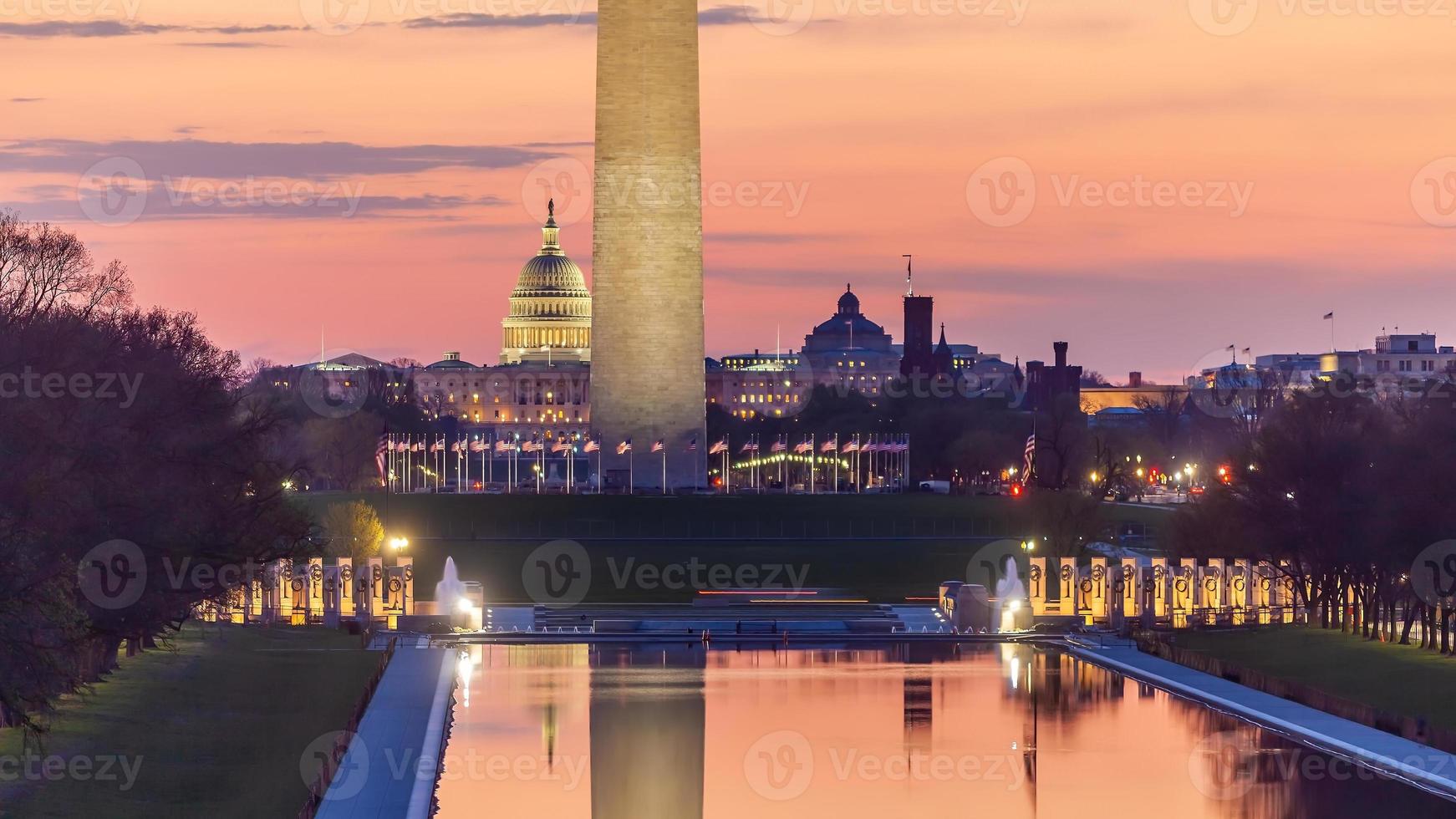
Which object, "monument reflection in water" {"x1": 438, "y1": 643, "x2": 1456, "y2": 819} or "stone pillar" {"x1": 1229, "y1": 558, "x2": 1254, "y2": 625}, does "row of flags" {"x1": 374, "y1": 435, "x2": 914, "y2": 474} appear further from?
"monument reflection in water" {"x1": 438, "y1": 643, "x2": 1456, "y2": 819}

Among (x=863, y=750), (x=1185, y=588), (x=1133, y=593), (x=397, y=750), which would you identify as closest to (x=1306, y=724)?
(x=863, y=750)

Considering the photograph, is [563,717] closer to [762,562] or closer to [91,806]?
[91,806]

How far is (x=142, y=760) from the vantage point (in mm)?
31328

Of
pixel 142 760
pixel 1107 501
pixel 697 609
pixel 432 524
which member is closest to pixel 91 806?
pixel 142 760

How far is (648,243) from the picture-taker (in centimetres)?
8381

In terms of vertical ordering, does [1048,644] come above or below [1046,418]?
below

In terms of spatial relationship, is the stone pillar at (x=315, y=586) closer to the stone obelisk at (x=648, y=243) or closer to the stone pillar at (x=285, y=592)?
the stone pillar at (x=285, y=592)

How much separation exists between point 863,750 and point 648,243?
51.4 metres

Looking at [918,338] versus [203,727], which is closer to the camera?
[203,727]

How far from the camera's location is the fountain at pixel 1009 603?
53312 mm

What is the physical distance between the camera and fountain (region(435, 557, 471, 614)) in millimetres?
54156

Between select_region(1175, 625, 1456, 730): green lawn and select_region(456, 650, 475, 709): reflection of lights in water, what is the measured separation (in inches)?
546

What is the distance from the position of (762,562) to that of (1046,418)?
173 feet

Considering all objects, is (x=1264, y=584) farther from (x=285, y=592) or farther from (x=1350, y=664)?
(x=285, y=592)
